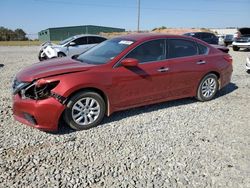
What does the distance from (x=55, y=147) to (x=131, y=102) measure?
166cm

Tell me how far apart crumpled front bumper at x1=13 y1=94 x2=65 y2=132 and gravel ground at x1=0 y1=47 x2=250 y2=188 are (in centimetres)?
20

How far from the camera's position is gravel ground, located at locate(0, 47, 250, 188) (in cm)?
305

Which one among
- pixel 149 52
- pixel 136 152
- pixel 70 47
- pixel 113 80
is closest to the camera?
pixel 136 152

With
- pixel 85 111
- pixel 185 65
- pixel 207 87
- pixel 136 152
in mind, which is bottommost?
pixel 136 152

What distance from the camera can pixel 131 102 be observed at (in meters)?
4.79

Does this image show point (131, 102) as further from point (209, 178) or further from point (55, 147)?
point (209, 178)

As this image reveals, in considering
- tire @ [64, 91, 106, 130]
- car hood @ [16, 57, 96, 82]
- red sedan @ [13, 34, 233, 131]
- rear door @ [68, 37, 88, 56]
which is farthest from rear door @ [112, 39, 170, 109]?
rear door @ [68, 37, 88, 56]

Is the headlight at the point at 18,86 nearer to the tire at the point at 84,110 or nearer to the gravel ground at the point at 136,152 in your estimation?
the gravel ground at the point at 136,152

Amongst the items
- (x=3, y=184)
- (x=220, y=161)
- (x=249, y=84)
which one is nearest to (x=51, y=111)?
(x=3, y=184)

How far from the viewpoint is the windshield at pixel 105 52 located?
15.6 feet

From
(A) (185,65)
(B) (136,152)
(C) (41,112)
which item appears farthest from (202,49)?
(C) (41,112)

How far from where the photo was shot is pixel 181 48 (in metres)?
5.46

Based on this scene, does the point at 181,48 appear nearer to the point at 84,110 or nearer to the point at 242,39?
the point at 84,110

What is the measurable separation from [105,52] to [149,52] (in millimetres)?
864
